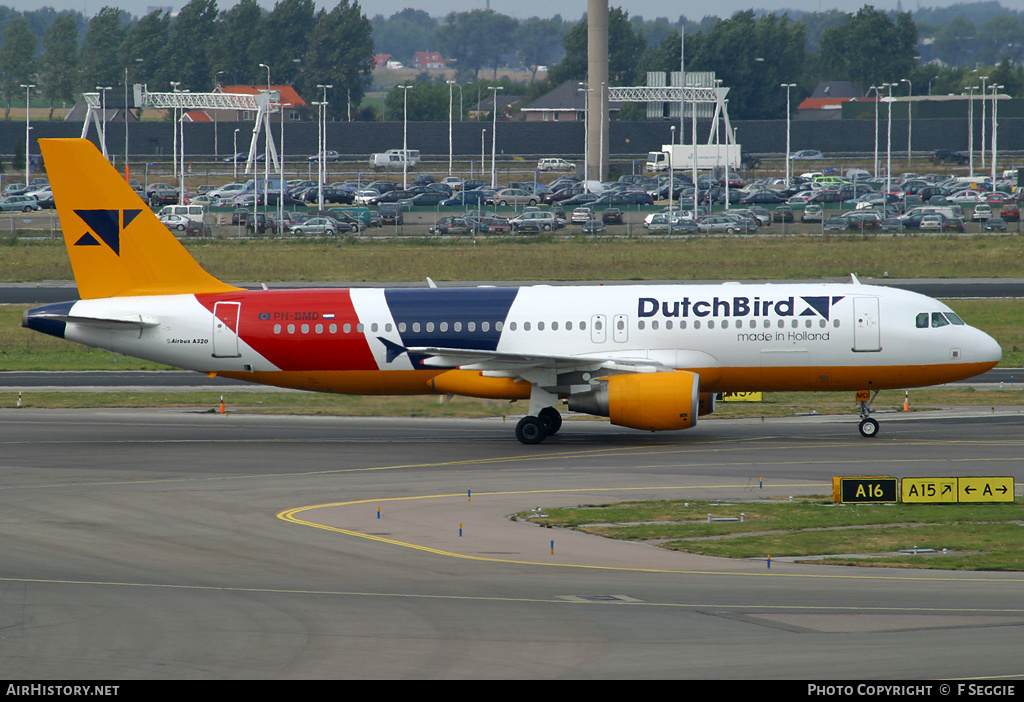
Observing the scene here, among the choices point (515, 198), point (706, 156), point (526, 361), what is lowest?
point (526, 361)

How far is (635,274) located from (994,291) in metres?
22.6

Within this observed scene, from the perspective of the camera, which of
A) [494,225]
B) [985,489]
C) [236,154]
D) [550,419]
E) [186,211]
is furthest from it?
[236,154]

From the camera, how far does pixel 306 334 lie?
37.9 meters

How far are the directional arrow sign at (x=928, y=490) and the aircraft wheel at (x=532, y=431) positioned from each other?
12077 mm

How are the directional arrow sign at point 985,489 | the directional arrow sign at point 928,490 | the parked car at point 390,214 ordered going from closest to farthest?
the directional arrow sign at point 985,489, the directional arrow sign at point 928,490, the parked car at point 390,214

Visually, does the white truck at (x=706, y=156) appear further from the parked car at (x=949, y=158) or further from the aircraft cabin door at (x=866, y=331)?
the aircraft cabin door at (x=866, y=331)

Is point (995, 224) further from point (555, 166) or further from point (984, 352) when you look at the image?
point (555, 166)

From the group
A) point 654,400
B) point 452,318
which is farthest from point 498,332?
point 654,400

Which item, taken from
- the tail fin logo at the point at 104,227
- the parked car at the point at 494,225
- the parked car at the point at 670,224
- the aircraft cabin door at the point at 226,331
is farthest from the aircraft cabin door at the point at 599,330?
the parked car at the point at 494,225

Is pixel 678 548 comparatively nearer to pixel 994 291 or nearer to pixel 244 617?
pixel 244 617

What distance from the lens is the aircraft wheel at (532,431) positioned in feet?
120

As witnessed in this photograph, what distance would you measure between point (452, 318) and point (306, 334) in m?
4.80

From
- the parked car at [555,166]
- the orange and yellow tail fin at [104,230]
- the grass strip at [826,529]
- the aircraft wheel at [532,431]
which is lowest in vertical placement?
the grass strip at [826,529]

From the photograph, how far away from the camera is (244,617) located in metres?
18.8
